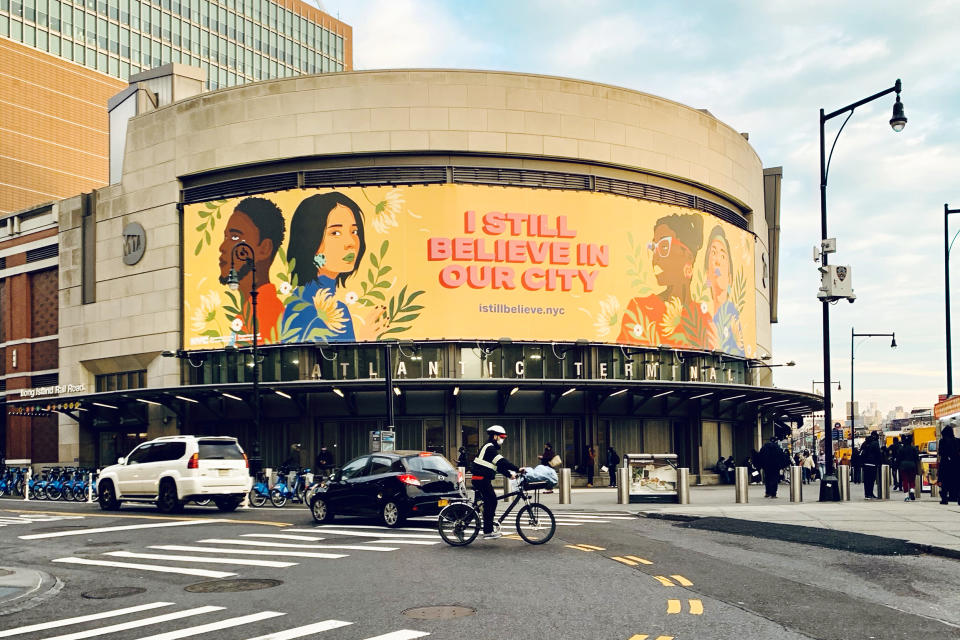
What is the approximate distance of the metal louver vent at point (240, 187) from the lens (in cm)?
4422

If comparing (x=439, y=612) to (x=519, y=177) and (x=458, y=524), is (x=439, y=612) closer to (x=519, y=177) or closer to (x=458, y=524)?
(x=458, y=524)

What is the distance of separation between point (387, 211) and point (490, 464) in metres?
27.6

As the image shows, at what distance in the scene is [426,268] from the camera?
42.0 meters

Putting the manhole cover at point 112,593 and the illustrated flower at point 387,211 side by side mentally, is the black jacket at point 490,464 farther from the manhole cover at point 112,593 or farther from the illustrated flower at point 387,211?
the illustrated flower at point 387,211

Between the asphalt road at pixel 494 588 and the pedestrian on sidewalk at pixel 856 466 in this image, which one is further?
the pedestrian on sidewalk at pixel 856 466

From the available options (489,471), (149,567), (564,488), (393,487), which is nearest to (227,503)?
(393,487)

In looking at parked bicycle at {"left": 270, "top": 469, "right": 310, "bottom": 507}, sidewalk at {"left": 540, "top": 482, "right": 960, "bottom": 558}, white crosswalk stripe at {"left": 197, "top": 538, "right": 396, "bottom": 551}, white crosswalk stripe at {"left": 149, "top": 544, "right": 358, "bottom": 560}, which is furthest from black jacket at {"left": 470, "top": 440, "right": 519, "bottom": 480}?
parked bicycle at {"left": 270, "top": 469, "right": 310, "bottom": 507}

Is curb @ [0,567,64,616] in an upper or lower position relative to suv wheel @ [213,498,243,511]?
upper

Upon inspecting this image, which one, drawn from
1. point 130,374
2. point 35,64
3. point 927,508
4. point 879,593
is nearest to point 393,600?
point 879,593

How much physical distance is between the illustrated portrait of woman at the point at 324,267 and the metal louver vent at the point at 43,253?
59.0 feet

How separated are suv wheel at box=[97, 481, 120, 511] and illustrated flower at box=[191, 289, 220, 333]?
686 inches

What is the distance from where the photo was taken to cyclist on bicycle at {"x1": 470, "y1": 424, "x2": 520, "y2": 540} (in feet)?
52.5

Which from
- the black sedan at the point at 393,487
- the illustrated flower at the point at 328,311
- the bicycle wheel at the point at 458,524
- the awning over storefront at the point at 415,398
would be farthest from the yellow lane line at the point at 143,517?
the illustrated flower at the point at 328,311

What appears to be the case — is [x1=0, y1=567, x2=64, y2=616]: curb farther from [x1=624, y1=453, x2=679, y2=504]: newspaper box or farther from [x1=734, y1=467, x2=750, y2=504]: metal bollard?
[x1=734, y1=467, x2=750, y2=504]: metal bollard
